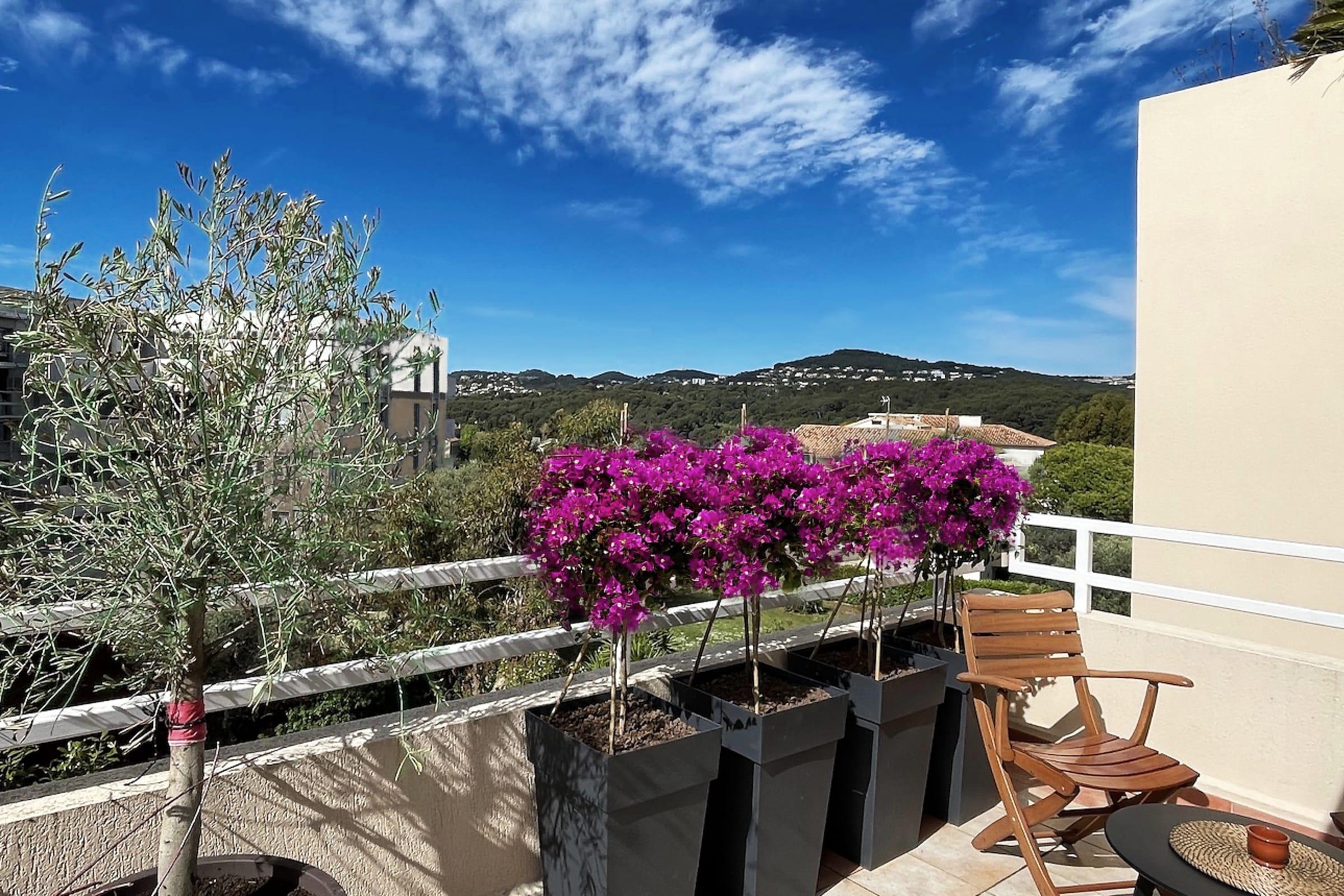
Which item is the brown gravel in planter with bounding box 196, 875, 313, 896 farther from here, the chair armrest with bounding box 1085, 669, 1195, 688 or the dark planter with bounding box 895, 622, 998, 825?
the chair armrest with bounding box 1085, 669, 1195, 688

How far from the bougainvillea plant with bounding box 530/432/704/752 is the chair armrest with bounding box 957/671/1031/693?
112cm

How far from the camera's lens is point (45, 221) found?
4.38 ft

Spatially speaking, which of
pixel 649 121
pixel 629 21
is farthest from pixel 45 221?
pixel 649 121

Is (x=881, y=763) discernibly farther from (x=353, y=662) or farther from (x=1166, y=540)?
(x=1166, y=540)

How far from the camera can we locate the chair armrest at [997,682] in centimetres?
255

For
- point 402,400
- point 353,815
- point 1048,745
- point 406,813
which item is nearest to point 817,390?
point 1048,745

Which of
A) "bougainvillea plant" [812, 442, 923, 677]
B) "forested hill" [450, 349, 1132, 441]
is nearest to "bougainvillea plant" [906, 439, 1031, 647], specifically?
"bougainvillea plant" [812, 442, 923, 677]

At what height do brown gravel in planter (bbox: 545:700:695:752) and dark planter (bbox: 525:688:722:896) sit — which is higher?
brown gravel in planter (bbox: 545:700:695:752)

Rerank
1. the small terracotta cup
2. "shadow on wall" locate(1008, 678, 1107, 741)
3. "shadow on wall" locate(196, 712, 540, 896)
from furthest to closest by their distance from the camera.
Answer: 1. "shadow on wall" locate(1008, 678, 1107, 741)
2. "shadow on wall" locate(196, 712, 540, 896)
3. the small terracotta cup

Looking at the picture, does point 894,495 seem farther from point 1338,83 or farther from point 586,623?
point 1338,83

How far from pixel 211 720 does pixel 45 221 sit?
2474 millimetres

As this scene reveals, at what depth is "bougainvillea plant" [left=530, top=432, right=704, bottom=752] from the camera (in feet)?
7.13

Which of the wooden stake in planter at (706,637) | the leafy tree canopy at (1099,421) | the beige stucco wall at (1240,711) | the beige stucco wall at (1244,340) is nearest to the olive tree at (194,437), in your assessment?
the wooden stake in planter at (706,637)

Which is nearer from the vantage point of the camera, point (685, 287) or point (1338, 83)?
point (1338, 83)
